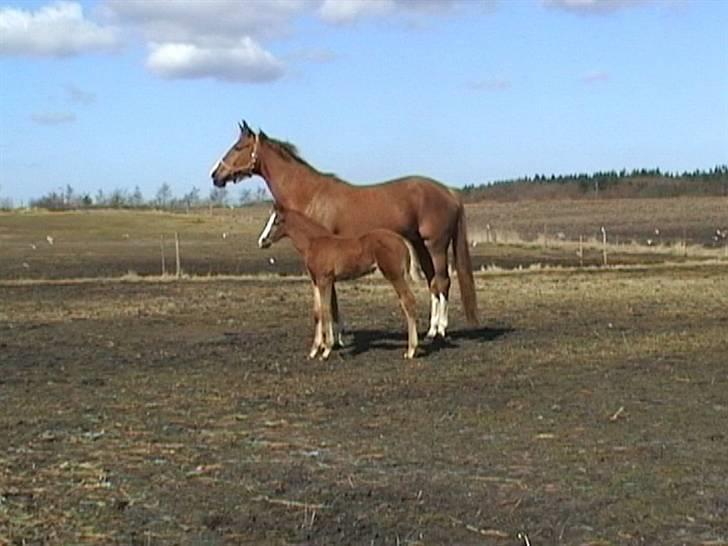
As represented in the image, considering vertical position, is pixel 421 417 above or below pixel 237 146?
below

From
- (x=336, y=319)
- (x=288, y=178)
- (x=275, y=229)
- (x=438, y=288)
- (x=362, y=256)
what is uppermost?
(x=288, y=178)

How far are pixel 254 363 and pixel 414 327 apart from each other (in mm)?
1833

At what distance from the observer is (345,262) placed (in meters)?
13.2

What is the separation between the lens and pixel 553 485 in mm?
7344

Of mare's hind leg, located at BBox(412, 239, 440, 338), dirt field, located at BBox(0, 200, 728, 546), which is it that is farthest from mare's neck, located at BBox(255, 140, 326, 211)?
dirt field, located at BBox(0, 200, 728, 546)

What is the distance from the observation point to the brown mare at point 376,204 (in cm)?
1473

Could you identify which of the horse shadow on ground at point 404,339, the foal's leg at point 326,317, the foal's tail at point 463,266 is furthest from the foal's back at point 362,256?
the foal's tail at point 463,266

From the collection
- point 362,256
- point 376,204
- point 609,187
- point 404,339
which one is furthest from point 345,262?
point 609,187

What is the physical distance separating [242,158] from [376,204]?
1.97 metres

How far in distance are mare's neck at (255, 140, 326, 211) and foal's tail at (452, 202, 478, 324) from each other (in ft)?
6.18

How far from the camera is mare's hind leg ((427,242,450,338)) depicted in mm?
14992

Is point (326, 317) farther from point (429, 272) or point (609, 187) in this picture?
point (609, 187)

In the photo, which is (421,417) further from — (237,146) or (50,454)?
(237,146)

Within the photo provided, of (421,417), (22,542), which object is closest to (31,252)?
(421,417)
